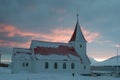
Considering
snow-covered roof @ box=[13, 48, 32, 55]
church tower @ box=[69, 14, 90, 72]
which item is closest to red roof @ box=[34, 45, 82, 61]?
church tower @ box=[69, 14, 90, 72]

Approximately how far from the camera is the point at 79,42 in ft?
265

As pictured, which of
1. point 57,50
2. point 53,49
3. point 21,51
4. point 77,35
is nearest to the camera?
point 21,51

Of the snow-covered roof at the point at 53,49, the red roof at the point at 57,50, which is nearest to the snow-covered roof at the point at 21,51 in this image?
the snow-covered roof at the point at 53,49

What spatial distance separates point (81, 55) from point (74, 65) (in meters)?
5.83

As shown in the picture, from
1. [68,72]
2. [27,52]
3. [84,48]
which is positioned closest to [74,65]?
[68,72]

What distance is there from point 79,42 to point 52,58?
12.8 m

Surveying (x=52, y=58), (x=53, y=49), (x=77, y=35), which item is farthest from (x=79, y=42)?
(x=52, y=58)

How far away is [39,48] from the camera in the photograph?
72000mm

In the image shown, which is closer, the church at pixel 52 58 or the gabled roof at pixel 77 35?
the church at pixel 52 58

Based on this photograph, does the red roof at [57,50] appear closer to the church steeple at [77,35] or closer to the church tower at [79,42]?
the church tower at [79,42]

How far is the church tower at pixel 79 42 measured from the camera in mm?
79938

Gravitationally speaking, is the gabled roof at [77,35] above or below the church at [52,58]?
above

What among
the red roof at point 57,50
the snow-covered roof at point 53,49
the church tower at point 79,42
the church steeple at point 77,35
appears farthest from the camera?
the church steeple at point 77,35

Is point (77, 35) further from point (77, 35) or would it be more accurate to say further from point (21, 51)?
point (21, 51)
